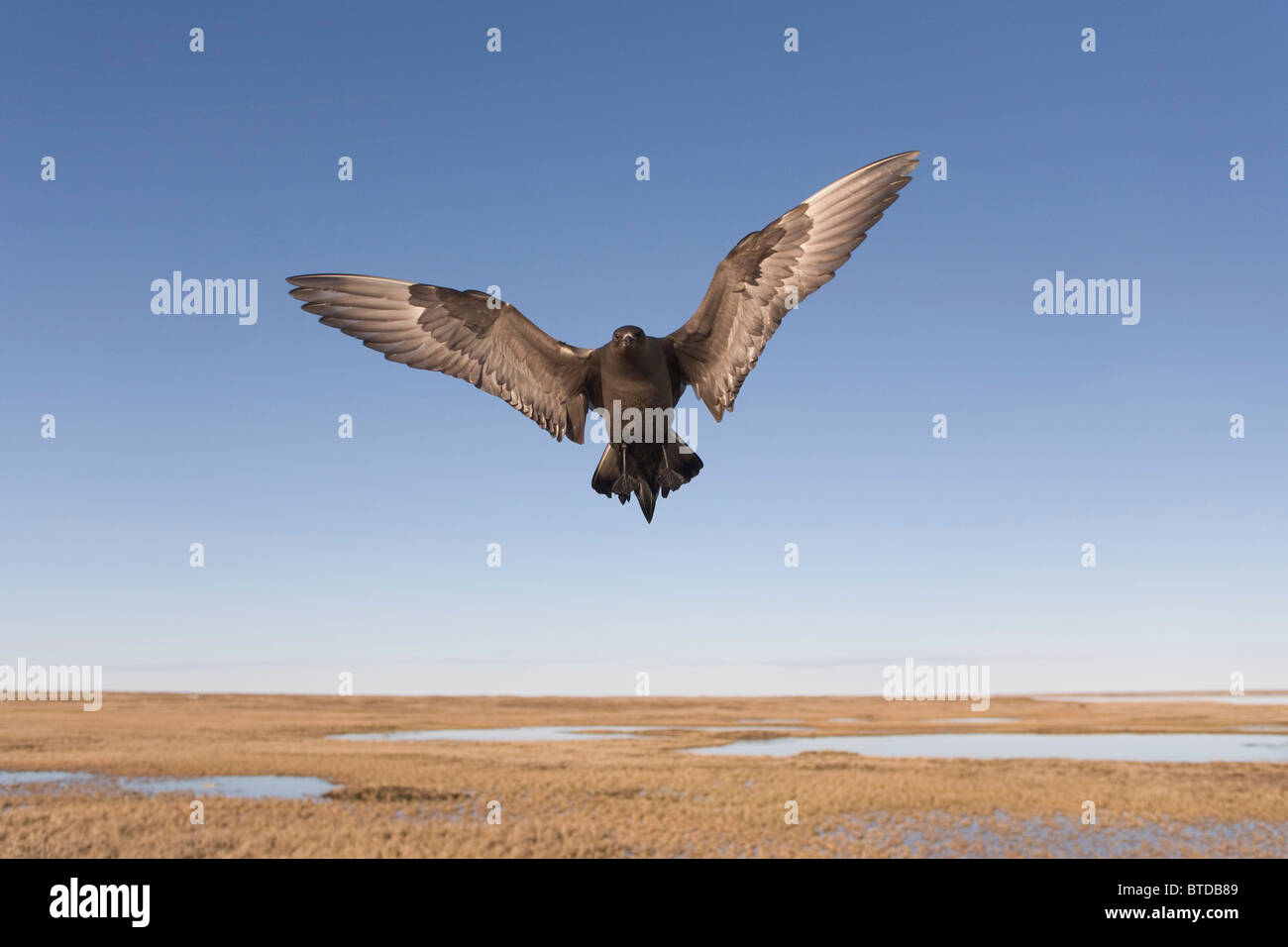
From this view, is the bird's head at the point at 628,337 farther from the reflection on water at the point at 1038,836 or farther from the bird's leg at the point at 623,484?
the reflection on water at the point at 1038,836

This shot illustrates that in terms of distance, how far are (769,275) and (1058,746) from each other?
196 feet

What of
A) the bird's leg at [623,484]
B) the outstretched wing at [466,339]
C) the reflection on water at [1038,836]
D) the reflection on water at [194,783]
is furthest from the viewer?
the reflection on water at [194,783]

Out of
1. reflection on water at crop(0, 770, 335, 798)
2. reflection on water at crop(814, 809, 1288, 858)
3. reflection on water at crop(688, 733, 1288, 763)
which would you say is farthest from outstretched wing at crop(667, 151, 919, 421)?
reflection on water at crop(688, 733, 1288, 763)

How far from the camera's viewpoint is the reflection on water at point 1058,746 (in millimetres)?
49312

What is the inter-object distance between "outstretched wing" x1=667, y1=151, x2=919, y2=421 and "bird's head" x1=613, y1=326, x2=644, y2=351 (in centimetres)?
82

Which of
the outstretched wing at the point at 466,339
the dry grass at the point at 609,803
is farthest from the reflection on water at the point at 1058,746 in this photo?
the outstretched wing at the point at 466,339

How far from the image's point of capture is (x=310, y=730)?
65250 millimetres

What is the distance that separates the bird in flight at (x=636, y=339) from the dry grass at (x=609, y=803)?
21.5 m

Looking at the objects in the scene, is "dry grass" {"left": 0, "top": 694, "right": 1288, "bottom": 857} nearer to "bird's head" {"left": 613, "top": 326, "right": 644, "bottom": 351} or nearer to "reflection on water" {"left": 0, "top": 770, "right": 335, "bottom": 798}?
"reflection on water" {"left": 0, "top": 770, "right": 335, "bottom": 798}

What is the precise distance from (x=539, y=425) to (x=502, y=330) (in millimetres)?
835

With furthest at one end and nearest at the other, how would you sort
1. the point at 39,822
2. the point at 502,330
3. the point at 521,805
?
the point at 521,805 < the point at 39,822 < the point at 502,330
